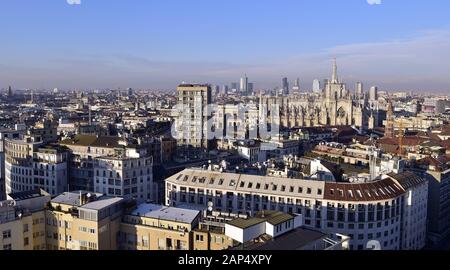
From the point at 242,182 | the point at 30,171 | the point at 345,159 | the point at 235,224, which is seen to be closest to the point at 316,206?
the point at 242,182

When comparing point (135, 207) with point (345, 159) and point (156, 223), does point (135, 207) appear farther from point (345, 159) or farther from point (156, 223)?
point (345, 159)

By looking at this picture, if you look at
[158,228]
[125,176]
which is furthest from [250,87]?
[158,228]

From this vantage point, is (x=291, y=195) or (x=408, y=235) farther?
(x=408, y=235)

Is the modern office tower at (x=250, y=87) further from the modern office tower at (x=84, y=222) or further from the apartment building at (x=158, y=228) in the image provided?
the apartment building at (x=158, y=228)

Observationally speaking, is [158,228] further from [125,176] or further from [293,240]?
[125,176]

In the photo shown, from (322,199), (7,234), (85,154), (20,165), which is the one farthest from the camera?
(85,154)

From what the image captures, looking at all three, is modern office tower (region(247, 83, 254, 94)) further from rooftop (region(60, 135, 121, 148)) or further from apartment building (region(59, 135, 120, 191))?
apartment building (region(59, 135, 120, 191))
